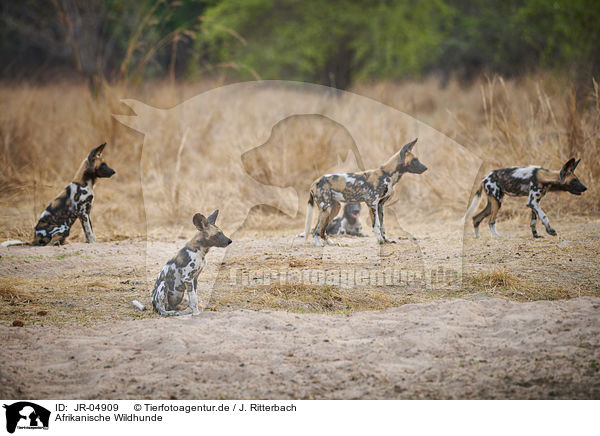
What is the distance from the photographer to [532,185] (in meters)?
6.68

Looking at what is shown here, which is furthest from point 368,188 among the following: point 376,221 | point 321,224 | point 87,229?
point 87,229

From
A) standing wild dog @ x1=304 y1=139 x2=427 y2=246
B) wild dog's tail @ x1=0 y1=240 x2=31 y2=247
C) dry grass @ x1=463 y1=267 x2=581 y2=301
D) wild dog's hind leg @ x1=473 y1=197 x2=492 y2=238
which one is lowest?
dry grass @ x1=463 y1=267 x2=581 y2=301

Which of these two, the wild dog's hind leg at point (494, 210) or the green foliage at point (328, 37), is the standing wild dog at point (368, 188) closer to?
the wild dog's hind leg at point (494, 210)

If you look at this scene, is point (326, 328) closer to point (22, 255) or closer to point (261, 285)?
point (261, 285)

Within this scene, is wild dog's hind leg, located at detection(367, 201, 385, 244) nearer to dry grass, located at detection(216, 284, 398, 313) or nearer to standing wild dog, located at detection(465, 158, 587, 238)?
standing wild dog, located at detection(465, 158, 587, 238)

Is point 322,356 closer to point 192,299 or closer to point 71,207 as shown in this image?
point 192,299

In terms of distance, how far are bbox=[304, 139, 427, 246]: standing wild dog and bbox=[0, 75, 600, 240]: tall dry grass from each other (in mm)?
1653

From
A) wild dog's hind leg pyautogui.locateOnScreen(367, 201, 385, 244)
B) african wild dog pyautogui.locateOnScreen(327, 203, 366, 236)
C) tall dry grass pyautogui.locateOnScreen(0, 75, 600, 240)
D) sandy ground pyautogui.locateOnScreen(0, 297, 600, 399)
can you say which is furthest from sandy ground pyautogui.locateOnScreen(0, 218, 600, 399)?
tall dry grass pyautogui.locateOnScreen(0, 75, 600, 240)

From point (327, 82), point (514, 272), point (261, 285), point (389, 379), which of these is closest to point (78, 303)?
point (261, 285)

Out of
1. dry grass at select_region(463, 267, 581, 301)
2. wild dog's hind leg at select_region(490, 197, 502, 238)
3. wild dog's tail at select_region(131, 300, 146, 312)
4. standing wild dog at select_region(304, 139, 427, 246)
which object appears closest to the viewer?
wild dog's tail at select_region(131, 300, 146, 312)

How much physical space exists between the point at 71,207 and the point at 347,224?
324 centimetres

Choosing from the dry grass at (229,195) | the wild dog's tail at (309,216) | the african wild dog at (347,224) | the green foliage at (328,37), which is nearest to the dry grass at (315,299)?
the dry grass at (229,195)

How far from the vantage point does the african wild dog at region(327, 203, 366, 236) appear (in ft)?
25.9

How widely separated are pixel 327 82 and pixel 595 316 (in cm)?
1841
